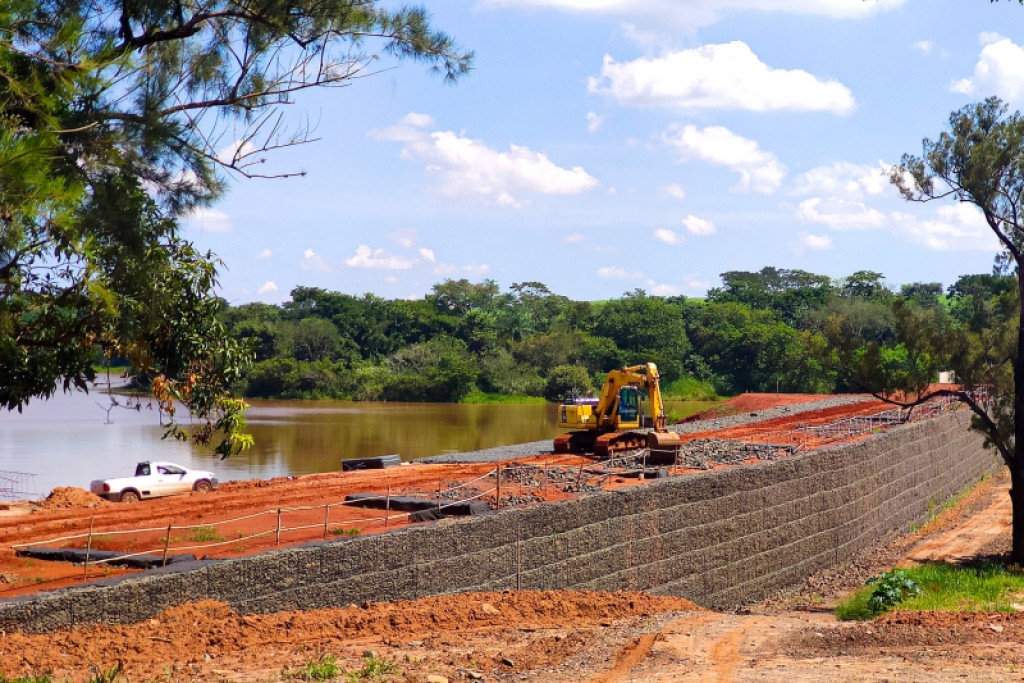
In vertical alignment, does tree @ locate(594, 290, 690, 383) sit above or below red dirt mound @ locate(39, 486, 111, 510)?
above

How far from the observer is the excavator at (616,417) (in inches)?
1043

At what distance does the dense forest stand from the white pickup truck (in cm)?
4539

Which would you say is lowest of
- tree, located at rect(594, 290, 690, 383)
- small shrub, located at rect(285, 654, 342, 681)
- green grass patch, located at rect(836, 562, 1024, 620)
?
green grass patch, located at rect(836, 562, 1024, 620)

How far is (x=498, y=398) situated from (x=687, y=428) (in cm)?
3636

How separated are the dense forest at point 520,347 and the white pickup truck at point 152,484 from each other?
45.4 metres

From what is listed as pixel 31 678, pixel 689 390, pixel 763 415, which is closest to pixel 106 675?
pixel 31 678

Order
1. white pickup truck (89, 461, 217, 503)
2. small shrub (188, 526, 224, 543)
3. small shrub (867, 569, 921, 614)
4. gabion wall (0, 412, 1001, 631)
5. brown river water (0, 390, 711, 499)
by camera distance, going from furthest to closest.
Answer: brown river water (0, 390, 711, 499) → white pickup truck (89, 461, 217, 503) → small shrub (867, 569, 921, 614) → small shrub (188, 526, 224, 543) → gabion wall (0, 412, 1001, 631)

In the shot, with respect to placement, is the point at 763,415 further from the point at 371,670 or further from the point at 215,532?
the point at 371,670

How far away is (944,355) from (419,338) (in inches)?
2678

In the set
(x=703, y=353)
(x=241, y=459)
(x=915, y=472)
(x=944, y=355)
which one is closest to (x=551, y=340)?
(x=703, y=353)

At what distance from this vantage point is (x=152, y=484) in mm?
22891

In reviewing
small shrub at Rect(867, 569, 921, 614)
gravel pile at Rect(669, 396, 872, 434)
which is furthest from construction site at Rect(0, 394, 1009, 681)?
gravel pile at Rect(669, 396, 872, 434)

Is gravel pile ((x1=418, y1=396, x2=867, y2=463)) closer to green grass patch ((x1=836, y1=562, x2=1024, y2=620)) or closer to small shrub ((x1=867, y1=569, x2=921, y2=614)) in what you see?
green grass patch ((x1=836, y1=562, x2=1024, y2=620))

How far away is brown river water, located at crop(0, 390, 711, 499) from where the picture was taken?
115 ft
